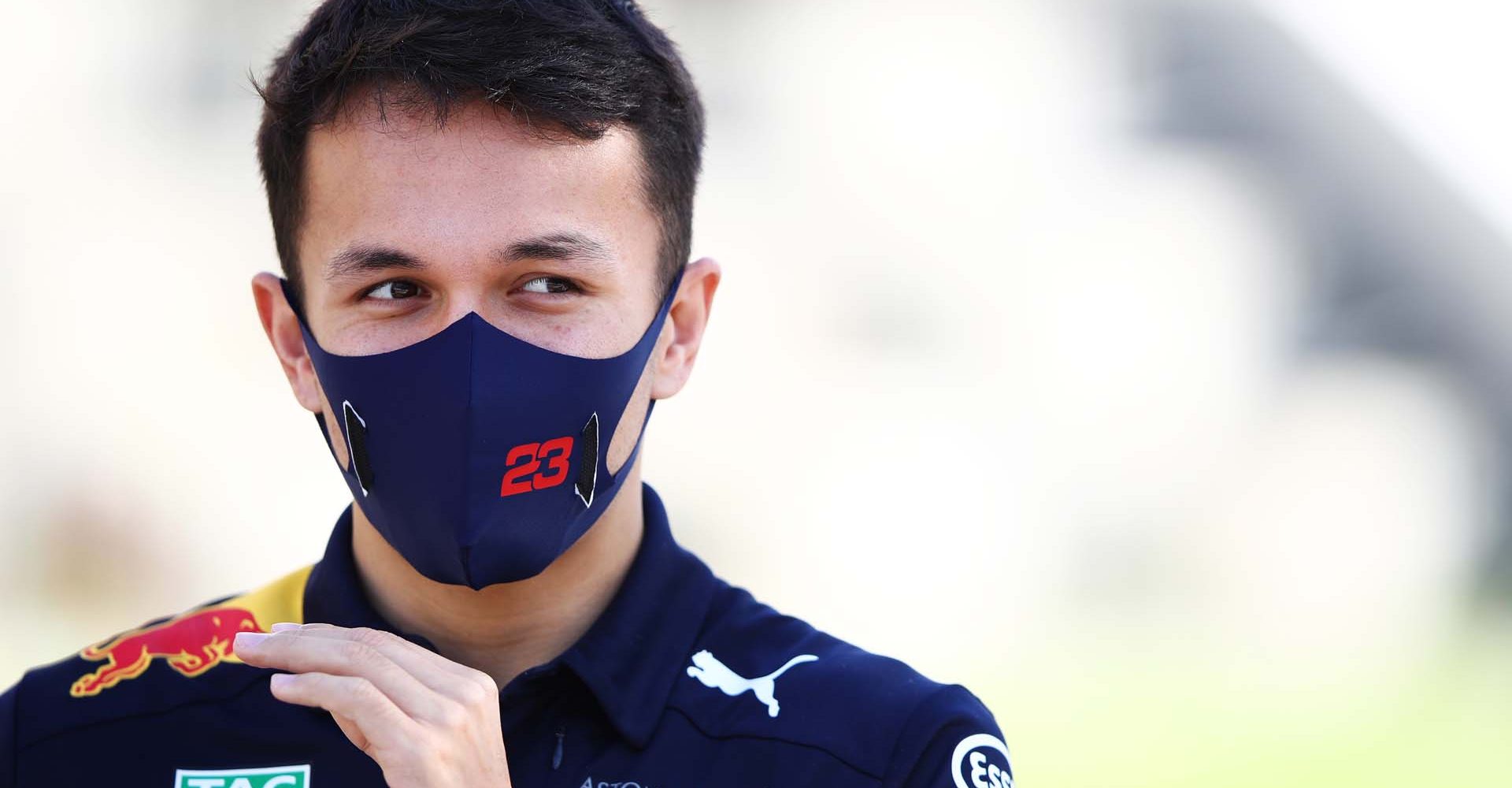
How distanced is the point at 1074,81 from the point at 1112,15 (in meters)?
0.33

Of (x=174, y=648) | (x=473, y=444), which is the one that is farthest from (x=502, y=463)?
(x=174, y=648)

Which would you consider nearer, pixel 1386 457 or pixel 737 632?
pixel 737 632

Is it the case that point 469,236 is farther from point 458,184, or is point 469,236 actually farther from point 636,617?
point 636,617

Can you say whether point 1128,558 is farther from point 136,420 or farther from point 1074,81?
point 136,420

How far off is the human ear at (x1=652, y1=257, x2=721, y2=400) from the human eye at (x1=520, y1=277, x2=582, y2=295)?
168mm

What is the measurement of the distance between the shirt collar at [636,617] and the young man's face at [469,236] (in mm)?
173

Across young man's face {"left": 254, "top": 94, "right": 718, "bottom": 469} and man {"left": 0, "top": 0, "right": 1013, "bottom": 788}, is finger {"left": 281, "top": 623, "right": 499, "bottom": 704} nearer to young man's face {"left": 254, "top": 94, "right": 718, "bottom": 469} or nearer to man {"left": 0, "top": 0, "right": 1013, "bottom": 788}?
man {"left": 0, "top": 0, "right": 1013, "bottom": 788}

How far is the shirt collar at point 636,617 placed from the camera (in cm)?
167

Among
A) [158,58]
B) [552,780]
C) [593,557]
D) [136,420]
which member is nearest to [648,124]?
[593,557]

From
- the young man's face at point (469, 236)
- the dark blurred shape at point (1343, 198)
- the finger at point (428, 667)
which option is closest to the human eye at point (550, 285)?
the young man's face at point (469, 236)

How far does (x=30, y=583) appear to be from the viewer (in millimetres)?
4305

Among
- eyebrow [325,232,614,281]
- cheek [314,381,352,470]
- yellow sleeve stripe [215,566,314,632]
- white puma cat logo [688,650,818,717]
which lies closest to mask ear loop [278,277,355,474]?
cheek [314,381,352,470]

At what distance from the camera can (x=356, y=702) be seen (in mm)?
1371

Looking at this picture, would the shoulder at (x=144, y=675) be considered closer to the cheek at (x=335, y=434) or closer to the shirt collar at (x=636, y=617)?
the shirt collar at (x=636, y=617)
